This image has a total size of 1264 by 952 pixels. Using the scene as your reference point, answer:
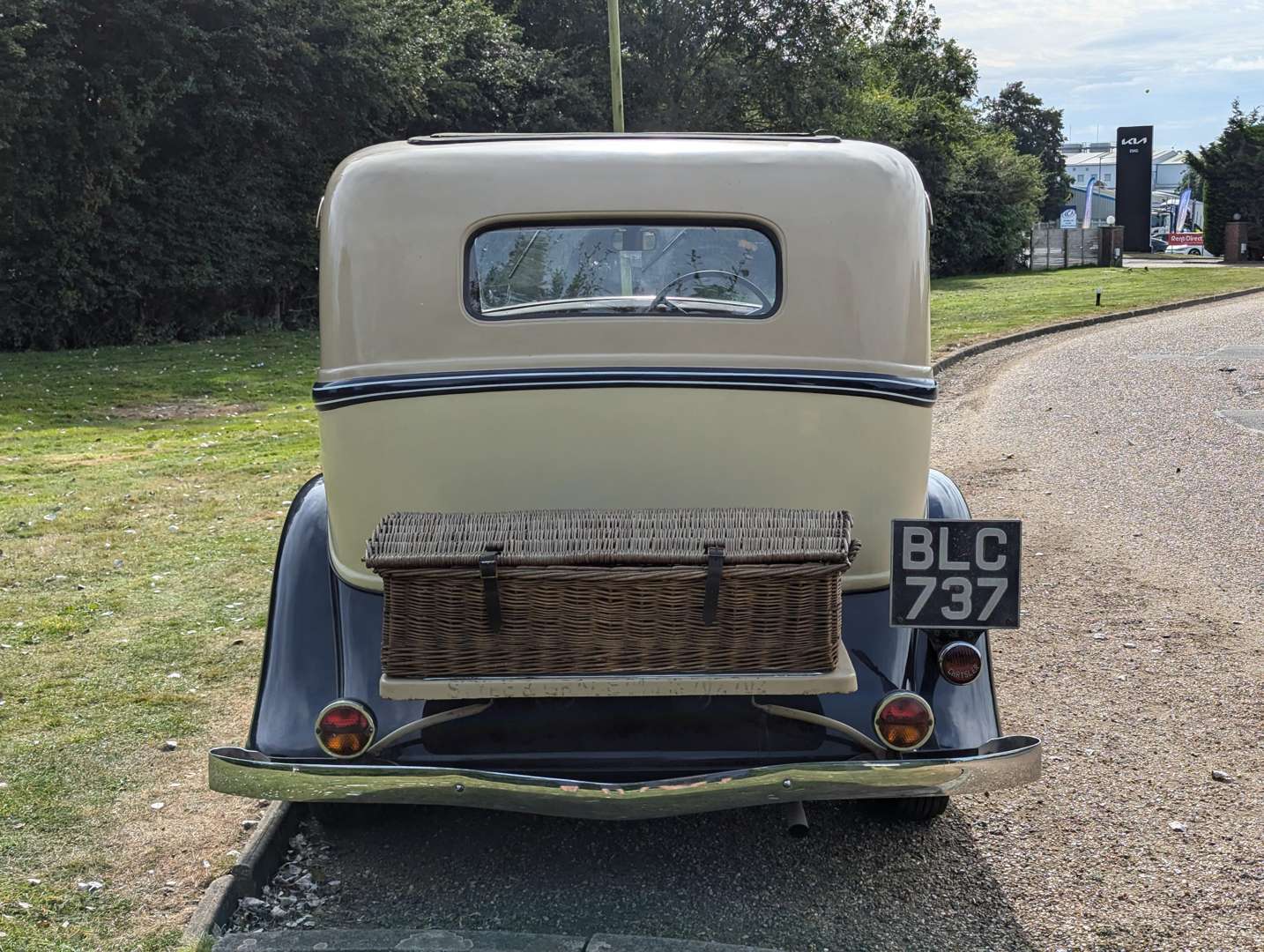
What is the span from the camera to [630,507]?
3.66 m

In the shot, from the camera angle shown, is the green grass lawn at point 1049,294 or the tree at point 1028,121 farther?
the tree at point 1028,121

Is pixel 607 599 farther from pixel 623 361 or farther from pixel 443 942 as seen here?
pixel 443 942

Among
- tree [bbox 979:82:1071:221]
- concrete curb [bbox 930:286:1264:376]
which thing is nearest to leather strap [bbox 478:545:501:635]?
concrete curb [bbox 930:286:1264:376]

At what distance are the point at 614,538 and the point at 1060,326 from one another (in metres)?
18.8

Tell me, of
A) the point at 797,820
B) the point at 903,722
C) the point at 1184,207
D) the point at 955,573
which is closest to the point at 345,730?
the point at 797,820

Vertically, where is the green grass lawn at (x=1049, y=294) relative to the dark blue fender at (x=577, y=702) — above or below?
above

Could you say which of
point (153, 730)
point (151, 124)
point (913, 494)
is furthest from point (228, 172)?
point (913, 494)

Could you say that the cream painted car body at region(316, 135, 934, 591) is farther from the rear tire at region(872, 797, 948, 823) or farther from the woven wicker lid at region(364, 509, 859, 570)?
the rear tire at region(872, 797, 948, 823)

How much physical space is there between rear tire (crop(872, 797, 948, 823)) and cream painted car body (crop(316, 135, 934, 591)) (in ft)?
2.35

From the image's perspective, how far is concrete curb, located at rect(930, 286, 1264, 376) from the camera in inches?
656

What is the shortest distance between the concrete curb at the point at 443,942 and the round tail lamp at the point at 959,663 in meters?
0.94

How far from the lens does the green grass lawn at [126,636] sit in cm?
358

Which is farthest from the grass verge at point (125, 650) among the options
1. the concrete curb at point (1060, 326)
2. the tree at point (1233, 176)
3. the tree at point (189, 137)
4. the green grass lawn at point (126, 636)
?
the tree at point (1233, 176)

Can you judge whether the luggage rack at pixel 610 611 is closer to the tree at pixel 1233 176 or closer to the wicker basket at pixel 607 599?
the wicker basket at pixel 607 599
